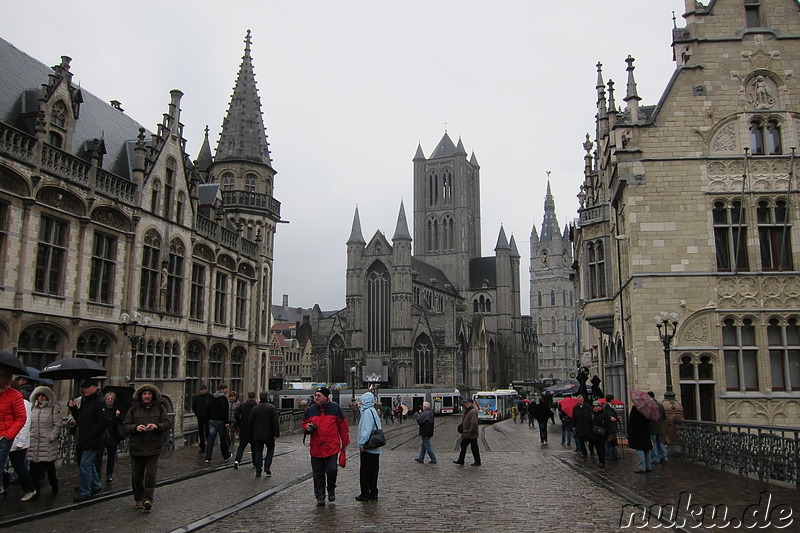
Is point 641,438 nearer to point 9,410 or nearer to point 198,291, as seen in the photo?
point 9,410

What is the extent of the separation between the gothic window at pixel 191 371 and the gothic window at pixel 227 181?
11787mm

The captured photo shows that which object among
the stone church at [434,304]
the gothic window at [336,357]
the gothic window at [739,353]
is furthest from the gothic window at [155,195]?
the gothic window at [336,357]

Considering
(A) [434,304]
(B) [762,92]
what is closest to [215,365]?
(B) [762,92]

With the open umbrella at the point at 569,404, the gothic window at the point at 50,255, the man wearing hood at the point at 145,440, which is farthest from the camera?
the gothic window at the point at 50,255

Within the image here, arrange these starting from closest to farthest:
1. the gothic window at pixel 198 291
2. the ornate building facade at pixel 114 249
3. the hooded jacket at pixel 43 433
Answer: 1. the hooded jacket at pixel 43 433
2. the ornate building facade at pixel 114 249
3. the gothic window at pixel 198 291

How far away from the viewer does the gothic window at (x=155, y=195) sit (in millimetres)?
26422

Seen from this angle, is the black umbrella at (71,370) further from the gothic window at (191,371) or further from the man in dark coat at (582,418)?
the gothic window at (191,371)

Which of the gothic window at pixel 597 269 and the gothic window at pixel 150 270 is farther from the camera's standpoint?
the gothic window at pixel 150 270

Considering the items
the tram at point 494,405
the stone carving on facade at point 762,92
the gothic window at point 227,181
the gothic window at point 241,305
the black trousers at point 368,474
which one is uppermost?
the gothic window at point 227,181

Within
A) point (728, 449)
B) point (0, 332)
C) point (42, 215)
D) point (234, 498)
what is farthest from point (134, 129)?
point (728, 449)

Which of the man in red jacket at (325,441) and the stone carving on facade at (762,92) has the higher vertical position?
the stone carving on facade at (762,92)

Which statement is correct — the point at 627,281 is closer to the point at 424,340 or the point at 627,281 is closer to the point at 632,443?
the point at 632,443

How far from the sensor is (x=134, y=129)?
29969 millimetres

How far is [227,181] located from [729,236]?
27636mm
